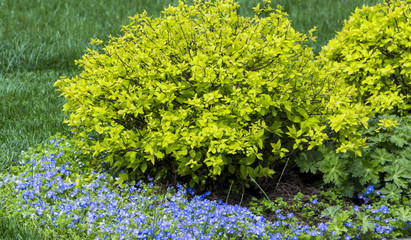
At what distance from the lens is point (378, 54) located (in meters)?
4.07

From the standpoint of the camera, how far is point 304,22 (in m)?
7.03

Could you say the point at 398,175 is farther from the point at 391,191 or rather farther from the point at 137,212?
the point at 137,212

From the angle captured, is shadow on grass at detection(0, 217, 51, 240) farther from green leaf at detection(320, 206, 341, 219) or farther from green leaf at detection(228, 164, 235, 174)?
green leaf at detection(320, 206, 341, 219)

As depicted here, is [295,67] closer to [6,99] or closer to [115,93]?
[115,93]

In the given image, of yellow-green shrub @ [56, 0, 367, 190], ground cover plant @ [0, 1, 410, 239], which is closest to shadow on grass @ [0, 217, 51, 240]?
ground cover plant @ [0, 1, 410, 239]

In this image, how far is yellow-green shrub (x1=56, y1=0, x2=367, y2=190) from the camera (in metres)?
3.09

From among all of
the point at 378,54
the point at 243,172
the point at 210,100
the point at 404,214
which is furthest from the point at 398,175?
the point at 210,100

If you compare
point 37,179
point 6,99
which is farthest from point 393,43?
point 6,99

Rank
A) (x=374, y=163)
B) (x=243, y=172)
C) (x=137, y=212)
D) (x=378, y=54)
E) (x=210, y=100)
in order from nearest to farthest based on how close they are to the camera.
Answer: (x=137, y=212), (x=210, y=100), (x=243, y=172), (x=374, y=163), (x=378, y=54)

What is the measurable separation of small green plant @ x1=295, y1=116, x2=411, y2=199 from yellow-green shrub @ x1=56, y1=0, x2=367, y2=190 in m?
0.14

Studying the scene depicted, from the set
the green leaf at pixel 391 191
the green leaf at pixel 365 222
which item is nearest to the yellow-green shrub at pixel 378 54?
the green leaf at pixel 391 191

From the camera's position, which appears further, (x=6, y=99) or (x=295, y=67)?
(x=6, y=99)

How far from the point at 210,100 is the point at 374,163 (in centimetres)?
122

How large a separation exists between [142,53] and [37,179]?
110cm
